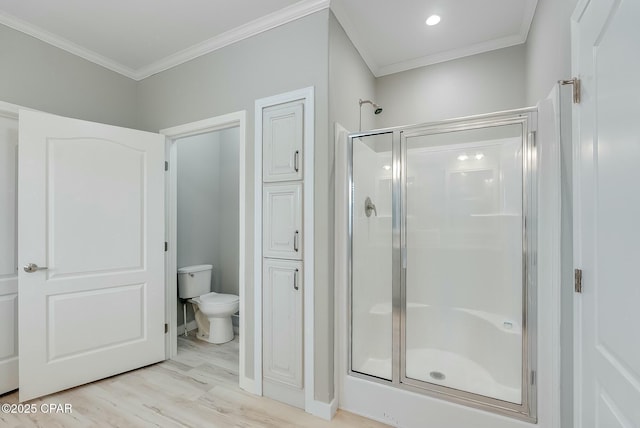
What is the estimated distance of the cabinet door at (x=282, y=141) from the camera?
2.02 metres

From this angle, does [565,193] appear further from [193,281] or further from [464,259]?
[193,281]

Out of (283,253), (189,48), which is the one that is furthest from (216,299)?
(189,48)

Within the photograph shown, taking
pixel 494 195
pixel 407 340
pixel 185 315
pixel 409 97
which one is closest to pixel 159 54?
pixel 409 97

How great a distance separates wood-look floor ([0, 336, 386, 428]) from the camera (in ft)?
6.00

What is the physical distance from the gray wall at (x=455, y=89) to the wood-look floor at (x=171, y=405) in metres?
2.59

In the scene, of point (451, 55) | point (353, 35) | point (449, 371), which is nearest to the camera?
point (449, 371)

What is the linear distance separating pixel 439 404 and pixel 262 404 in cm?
117

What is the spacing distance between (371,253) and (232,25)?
200 cm

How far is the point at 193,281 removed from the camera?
3.20 metres

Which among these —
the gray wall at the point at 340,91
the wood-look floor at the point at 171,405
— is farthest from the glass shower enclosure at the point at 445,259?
the wood-look floor at the point at 171,405

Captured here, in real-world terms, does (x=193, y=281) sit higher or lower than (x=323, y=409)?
higher

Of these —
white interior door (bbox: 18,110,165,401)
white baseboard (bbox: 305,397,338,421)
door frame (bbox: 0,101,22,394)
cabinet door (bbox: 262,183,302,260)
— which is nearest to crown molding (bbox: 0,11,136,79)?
door frame (bbox: 0,101,22,394)

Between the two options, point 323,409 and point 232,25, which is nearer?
point 323,409

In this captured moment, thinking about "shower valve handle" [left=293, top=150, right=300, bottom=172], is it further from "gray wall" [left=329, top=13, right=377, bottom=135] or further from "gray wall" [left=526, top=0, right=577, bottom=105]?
"gray wall" [left=526, top=0, right=577, bottom=105]
